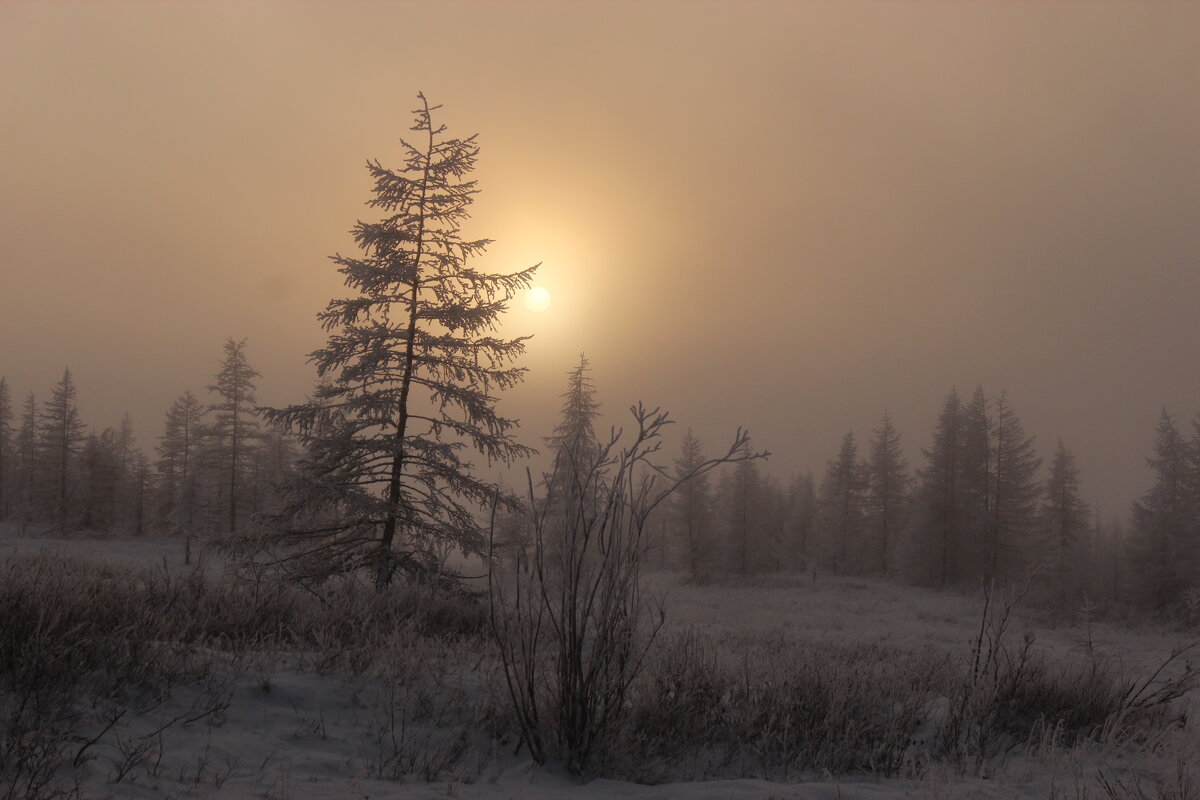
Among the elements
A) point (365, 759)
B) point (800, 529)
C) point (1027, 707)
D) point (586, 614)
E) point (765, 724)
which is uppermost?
point (586, 614)

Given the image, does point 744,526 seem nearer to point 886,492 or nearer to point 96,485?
point 886,492

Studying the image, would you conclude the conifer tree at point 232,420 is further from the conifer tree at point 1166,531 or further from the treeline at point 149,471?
the conifer tree at point 1166,531

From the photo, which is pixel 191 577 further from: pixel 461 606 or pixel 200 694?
pixel 461 606

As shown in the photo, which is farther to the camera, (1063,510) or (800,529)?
(800,529)

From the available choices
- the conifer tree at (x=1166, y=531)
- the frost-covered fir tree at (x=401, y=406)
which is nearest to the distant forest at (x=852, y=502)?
the conifer tree at (x=1166, y=531)

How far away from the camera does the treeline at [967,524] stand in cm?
2658

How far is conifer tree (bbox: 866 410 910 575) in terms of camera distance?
44656 mm

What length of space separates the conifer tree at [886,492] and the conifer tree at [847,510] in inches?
34.8

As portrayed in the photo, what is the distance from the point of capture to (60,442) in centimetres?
4056

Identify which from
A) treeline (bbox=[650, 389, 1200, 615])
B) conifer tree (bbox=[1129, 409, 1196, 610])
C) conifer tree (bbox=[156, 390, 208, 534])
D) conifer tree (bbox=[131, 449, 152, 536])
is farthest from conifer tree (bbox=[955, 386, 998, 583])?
conifer tree (bbox=[131, 449, 152, 536])

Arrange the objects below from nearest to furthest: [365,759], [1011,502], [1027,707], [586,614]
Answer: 1. [365,759]
2. [586,614]
3. [1027,707]
4. [1011,502]

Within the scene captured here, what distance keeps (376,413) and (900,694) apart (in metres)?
8.88

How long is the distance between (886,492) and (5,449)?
65.6 meters

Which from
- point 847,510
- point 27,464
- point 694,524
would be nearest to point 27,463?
point 27,464
